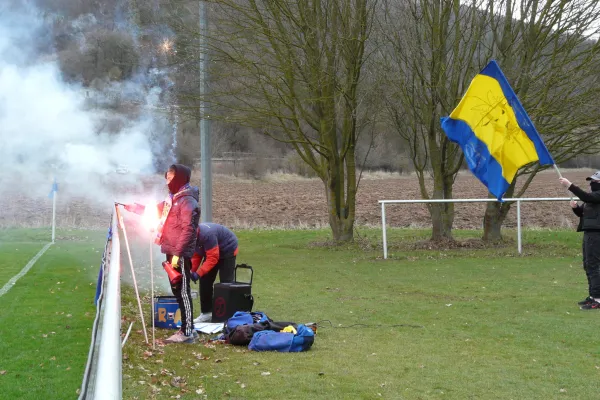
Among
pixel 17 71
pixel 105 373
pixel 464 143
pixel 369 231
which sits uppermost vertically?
pixel 17 71

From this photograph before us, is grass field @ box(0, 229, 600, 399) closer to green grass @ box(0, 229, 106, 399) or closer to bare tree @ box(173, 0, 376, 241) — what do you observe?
green grass @ box(0, 229, 106, 399)

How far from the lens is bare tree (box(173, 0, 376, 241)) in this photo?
20.7m

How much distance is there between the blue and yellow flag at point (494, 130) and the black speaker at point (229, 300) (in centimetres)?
366

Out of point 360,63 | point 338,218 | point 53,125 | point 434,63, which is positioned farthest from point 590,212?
point 53,125

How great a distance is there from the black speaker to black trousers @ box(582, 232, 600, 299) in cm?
495

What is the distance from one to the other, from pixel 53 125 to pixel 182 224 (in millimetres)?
13883

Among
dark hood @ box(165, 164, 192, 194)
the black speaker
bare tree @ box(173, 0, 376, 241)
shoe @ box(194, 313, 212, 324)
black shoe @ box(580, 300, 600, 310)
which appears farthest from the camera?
bare tree @ box(173, 0, 376, 241)

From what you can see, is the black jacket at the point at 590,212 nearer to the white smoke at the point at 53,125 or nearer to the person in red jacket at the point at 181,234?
the person in red jacket at the point at 181,234

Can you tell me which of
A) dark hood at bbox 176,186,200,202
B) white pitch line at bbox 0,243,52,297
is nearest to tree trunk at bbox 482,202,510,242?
white pitch line at bbox 0,243,52,297

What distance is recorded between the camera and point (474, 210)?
33812 millimetres

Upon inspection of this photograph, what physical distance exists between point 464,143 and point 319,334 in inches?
137

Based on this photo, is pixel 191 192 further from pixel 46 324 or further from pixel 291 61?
pixel 291 61

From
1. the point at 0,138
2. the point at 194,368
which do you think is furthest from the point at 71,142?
the point at 194,368

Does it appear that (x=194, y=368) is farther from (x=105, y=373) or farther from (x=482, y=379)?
(x=105, y=373)
